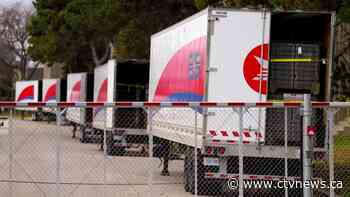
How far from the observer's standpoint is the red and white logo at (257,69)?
538 inches

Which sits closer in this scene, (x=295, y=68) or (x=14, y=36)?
(x=295, y=68)

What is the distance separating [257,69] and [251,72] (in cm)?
13

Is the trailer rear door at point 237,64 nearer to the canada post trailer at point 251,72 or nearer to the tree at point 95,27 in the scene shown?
the canada post trailer at point 251,72

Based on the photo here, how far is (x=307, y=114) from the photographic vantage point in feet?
34.5

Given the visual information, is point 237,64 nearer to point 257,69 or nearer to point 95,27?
point 257,69

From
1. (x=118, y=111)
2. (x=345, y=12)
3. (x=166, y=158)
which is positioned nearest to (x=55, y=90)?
(x=118, y=111)

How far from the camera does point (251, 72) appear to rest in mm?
13695

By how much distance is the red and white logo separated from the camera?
13.7 metres

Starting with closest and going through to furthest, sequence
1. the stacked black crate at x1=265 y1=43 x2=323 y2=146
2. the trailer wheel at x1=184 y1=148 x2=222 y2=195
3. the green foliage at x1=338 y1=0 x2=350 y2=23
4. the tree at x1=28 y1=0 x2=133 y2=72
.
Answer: the trailer wheel at x1=184 y1=148 x2=222 y2=195
the stacked black crate at x1=265 y1=43 x2=323 y2=146
the green foliage at x1=338 y1=0 x2=350 y2=23
the tree at x1=28 y1=0 x2=133 y2=72

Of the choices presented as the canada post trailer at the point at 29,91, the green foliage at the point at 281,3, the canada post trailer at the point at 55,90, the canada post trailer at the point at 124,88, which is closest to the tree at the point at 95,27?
the canada post trailer at the point at 55,90

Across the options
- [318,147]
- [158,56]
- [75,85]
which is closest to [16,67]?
[75,85]

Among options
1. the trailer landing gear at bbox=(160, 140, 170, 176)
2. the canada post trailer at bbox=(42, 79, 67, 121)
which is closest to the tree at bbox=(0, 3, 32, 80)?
the canada post trailer at bbox=(42, 79, 67, 121)

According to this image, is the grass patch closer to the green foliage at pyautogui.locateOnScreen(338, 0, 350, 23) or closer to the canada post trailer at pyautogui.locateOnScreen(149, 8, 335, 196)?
the canada post trailer at pyautogui.locateOnScreen(149, 8, 335, 196)

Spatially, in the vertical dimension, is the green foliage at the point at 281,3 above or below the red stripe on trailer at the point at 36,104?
above
